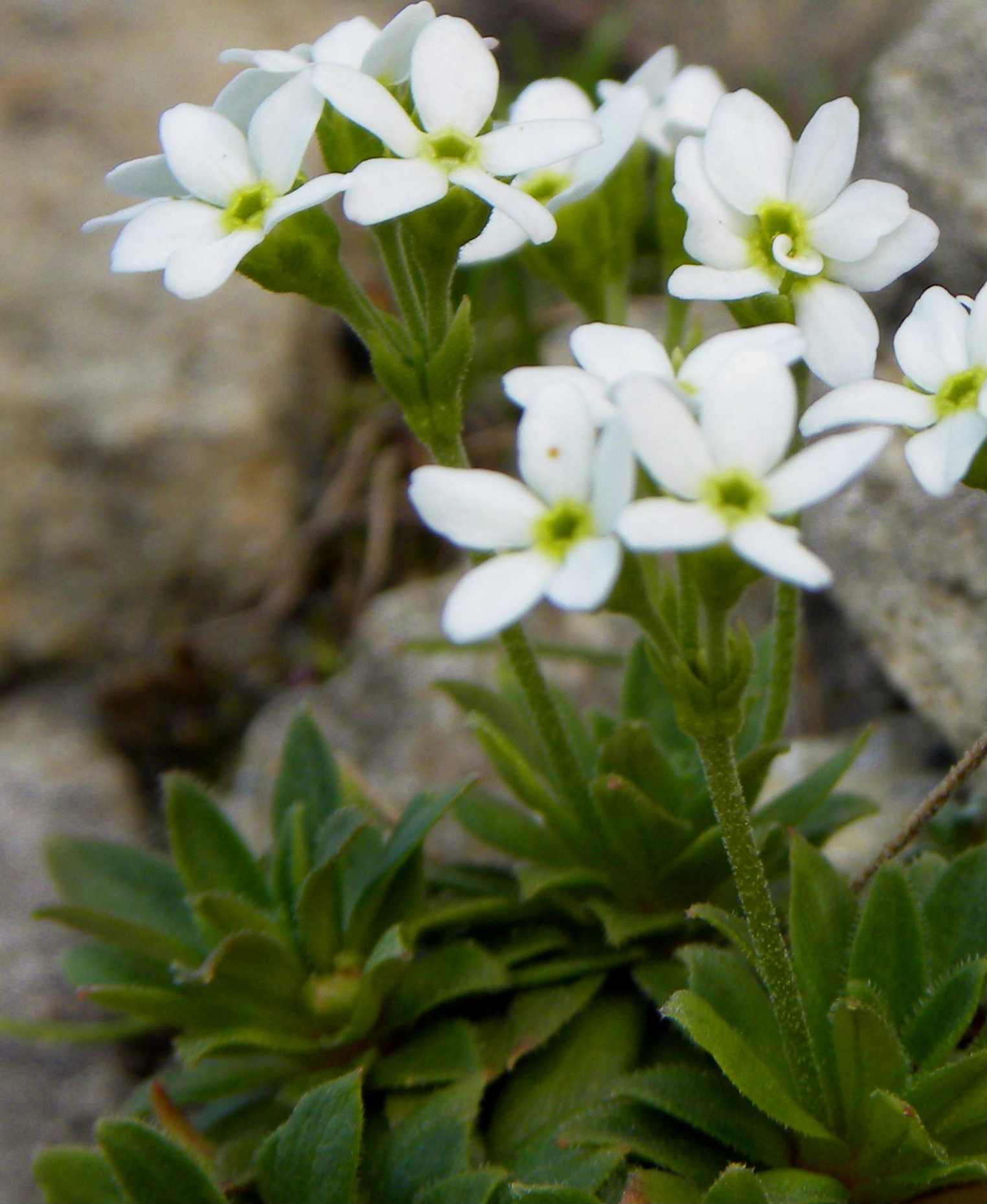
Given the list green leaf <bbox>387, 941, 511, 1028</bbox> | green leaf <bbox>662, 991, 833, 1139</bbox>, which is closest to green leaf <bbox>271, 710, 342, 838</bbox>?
green leaf <bbox>387, 941, 511, 1028</bbox>

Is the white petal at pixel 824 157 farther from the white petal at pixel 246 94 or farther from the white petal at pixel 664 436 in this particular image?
the white petal at pixel 246 94

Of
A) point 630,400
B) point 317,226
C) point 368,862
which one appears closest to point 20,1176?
point 368,862

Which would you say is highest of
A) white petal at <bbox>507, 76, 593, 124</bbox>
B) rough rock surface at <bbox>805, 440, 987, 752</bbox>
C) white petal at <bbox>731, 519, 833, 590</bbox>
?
white petal at <bbox>507, 76, 593, 124</bbox>

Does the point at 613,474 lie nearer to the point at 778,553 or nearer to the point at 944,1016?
the point at 778,553

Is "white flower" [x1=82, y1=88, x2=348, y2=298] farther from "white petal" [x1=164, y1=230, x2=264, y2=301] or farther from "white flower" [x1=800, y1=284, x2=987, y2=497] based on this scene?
"white flower" [x1=800, y1=284, x2=987, y2=497]

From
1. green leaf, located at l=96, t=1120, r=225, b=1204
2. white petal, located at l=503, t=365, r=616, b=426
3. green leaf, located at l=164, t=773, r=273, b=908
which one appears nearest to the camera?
white petal, located at l=503, t=365, r=616, b=426

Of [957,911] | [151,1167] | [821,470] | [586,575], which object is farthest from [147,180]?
[957,911]

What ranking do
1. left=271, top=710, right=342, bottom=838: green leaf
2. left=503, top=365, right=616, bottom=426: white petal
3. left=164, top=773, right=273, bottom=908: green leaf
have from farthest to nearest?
1. left=271, top=710, right=342, bottom=838: green leaf
2. left=164, top=773, right=273, bottom=908: green leaf
3. left=503, top=365, right=616, bottom=426: white petal

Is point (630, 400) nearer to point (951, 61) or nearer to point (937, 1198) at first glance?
point (937, 1198)
